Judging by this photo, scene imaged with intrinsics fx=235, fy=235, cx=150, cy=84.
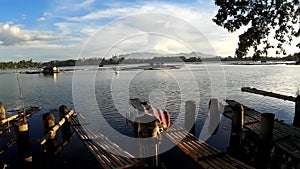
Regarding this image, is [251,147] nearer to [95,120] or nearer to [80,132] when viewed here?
[80,132]

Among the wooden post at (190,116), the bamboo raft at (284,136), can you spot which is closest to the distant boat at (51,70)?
the wooden post at (190,116)

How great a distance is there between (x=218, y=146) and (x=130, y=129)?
9.63 meters

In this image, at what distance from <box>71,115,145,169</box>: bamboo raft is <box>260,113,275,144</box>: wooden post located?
9.44 metres

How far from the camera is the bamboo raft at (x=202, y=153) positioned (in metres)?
13.7

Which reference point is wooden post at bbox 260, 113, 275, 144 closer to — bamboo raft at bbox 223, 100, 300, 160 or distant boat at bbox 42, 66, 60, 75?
bamboo raft at bbox 223, 100, 300, 160

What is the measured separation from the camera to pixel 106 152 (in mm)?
16312

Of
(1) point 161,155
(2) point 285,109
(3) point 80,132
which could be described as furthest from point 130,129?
(2) point 285,109

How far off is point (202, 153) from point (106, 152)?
6.53m

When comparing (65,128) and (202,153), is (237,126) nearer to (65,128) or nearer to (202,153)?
(202,153)

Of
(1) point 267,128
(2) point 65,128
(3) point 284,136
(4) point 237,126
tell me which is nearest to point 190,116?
(4) point 237,126

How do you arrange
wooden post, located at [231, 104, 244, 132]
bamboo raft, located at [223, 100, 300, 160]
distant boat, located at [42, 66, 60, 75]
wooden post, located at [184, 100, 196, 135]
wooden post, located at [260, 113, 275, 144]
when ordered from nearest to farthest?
bamboo raft, located at [223, 100, 300, 160], wooden post, located at [260, 113, 275, 144], wooden post, located at [231, 104, 244, 132], wooden post, located at [184, 100, 196, 135], distant boat, located at [42, 66, 60, 75]

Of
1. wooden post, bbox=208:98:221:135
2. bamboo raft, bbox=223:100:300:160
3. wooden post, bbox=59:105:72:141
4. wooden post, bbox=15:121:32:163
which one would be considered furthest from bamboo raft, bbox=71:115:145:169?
wooden post, bbox=208:98:221:135

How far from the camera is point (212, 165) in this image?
1375 cm

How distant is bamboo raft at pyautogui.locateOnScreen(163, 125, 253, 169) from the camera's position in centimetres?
1372
